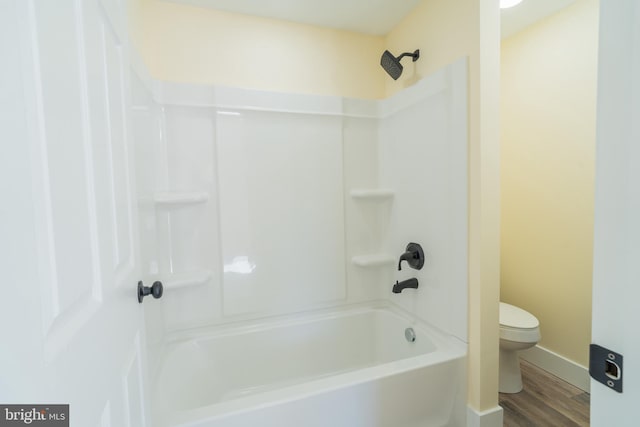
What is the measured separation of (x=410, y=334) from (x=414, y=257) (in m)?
0.50

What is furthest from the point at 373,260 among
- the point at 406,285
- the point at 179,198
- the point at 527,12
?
the point at 527,12

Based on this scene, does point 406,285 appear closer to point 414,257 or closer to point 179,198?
point 414,257

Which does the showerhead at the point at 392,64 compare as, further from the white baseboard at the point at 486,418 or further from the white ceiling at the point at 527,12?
the white baseboard at the point at 486,418

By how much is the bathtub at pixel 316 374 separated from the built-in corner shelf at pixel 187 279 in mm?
360

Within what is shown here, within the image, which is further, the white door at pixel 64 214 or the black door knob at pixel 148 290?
the black door knob at pixel 148 290

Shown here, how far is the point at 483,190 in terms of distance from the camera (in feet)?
4.56

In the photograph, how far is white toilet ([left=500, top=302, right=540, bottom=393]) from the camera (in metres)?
1.82

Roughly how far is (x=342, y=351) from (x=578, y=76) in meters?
2.50

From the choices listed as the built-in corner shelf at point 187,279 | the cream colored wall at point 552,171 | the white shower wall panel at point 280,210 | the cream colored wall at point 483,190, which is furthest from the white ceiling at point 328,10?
the built-in corner shelf at point 187,279

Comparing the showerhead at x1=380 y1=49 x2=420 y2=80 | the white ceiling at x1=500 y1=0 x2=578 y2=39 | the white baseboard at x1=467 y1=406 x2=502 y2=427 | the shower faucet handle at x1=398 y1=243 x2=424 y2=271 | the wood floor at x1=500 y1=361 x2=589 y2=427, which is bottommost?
the wood floor at x1=500 y1=361 x2=589 y2=427

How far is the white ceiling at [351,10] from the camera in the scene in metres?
1.75

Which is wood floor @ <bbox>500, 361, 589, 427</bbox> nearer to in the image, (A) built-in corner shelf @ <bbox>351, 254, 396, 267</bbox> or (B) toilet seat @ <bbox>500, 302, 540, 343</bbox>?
(B) toilet seat @ <bbox>500, 302, 540, 343</bbox>

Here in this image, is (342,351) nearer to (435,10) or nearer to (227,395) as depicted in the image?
(227,395)

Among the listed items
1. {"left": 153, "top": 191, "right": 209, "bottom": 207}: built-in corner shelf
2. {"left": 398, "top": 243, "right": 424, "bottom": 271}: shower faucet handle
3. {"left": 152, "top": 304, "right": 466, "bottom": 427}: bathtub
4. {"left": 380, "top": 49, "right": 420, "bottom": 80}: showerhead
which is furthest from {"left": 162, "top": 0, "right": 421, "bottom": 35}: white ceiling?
{"left": 152, "top": 304, "right": 466, "bottom": 427}: bathtub
